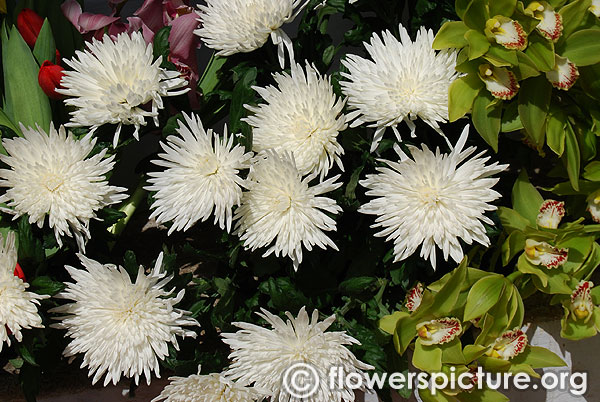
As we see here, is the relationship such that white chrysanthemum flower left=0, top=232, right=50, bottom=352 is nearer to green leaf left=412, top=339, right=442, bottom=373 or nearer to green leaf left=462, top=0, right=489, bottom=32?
green leaf left=412, top=339, right=442, bottom=373

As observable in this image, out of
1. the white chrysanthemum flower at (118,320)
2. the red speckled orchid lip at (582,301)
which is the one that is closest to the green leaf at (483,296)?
the red speckled orchid lip at (582,301)

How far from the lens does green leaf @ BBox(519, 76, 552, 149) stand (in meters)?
0.77

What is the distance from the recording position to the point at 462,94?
0.75m

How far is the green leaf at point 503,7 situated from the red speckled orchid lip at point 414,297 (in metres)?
0.36

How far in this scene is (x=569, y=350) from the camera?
1017 mm

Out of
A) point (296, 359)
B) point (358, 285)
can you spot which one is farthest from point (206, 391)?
point (358, 285)

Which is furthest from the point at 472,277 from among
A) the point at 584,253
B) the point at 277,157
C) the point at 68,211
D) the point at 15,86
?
the point at 15,86

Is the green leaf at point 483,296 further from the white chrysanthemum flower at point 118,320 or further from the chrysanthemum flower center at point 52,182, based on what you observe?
the chrysanthemum flower center at point 52,182

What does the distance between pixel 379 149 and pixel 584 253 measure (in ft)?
1.07

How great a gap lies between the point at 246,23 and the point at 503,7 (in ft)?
1.06

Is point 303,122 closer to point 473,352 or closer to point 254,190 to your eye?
point 254,190

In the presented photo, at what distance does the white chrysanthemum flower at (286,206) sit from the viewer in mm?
733

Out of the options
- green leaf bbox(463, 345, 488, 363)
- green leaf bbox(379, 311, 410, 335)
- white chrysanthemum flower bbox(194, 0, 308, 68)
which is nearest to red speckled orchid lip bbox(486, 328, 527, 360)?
green leaf bbox(463, 345, 488, 363)

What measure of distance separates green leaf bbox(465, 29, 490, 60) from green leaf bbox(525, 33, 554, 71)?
54mm
